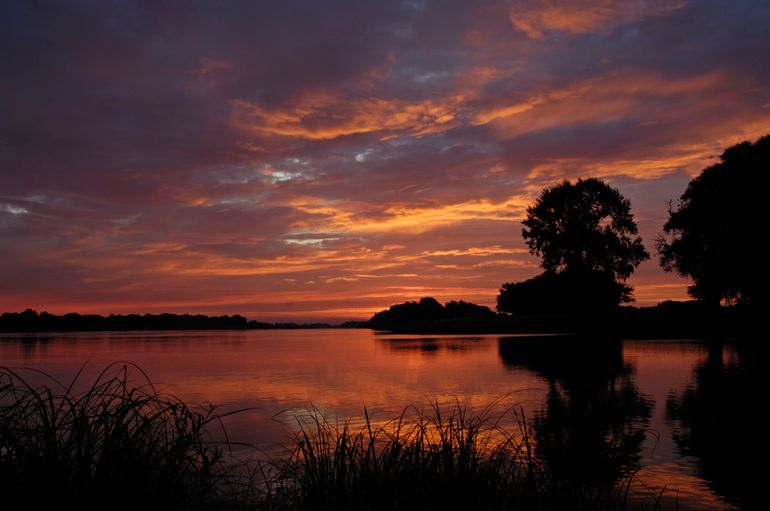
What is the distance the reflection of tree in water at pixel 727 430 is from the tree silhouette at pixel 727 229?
23.2 metres

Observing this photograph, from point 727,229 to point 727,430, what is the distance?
3538 centimetres

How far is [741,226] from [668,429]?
34.4 meters

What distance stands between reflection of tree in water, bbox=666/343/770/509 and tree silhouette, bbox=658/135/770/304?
76.2 ft

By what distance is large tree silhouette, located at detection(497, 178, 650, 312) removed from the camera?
6041 cm

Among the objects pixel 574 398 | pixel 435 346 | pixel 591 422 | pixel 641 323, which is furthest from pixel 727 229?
pixel 591 422

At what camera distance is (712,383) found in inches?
736

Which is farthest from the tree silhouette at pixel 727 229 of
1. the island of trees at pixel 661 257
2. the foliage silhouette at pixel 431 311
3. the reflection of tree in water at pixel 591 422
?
the foliage silhouette at pixel 431 311

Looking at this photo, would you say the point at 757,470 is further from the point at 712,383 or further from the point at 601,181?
the point at 601,181

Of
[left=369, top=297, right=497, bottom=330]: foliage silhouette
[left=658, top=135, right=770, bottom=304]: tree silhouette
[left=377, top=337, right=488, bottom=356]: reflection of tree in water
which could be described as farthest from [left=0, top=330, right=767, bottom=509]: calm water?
[left=369, top=297, right=497, bottom=330]: foliage silhouette

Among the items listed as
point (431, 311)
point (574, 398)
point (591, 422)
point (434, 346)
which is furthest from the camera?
point (431, 311)

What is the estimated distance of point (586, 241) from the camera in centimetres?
6059

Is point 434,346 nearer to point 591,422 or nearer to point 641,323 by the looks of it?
point 641,323

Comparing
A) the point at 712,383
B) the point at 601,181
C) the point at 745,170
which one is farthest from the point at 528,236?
the point at 712,383

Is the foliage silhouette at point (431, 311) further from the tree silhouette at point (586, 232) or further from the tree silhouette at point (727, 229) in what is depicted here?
the tree silhouette at point (727, 229)
